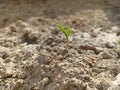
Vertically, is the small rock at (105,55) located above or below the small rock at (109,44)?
above

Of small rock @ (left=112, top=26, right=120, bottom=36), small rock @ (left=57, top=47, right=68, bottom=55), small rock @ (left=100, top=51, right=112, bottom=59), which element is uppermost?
small rock @ (left=57, top=47, right=68, bottom=55)

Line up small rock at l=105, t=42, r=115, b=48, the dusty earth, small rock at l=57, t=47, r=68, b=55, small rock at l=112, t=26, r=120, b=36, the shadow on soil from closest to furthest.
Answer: the dusty earth < small rock at l=57, t=47, r=68, b=55 < small rock at l=105, t=42, r=115, b=48 < small rock at l=112, t=26, r=120, b=36 < the shadow on soil

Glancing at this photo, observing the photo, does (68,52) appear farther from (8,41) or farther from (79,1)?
(79,1)

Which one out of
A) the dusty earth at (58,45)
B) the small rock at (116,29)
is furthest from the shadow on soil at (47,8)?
the small rock at (116,29)

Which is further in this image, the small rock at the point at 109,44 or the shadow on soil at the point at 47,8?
the shadow on soil at the point at 47,8

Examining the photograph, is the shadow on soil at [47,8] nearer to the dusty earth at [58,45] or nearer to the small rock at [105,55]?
the dusty earth at [58,45]

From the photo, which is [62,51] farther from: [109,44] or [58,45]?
[109,44]

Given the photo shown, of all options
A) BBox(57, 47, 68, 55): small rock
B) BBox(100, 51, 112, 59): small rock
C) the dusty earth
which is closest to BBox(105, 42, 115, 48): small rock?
the dusty earth

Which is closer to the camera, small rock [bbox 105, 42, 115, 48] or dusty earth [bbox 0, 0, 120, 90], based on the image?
dusty earth [bbox 0, 0, 120, 90]

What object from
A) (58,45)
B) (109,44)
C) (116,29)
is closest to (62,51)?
(58,45)

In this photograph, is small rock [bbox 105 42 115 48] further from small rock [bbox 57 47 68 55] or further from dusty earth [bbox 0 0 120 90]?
small rock [bbox 57 47 68 55]
